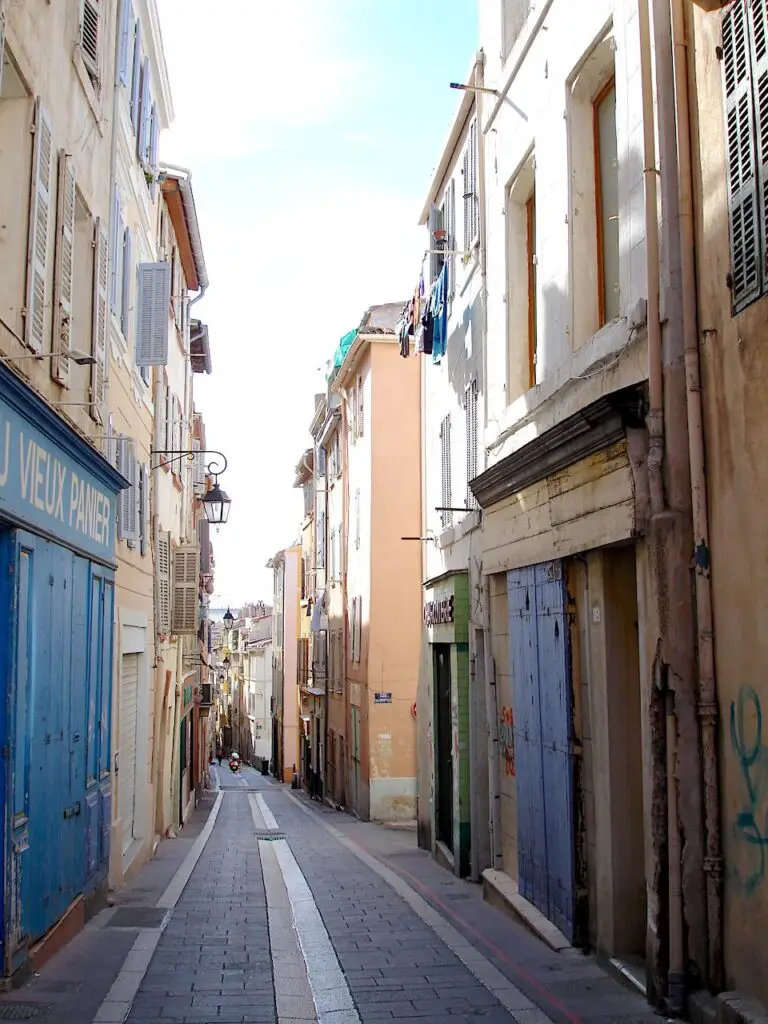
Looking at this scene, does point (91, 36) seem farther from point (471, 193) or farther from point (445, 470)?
point (445, 470)

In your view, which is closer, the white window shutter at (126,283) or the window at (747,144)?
the window at (747,144)

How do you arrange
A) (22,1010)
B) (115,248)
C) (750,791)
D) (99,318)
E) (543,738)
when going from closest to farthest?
(750,791)
(22,1010)
(543,738)
(99,318)
(115,248)

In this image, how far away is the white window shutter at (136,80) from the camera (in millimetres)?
13542

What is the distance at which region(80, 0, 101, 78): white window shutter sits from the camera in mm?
9664

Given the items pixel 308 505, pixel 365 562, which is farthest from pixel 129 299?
pixel 308 505

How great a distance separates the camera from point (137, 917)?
405 inches

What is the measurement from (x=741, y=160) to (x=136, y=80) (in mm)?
9964

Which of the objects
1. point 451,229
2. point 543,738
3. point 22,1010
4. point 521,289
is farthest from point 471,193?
point 22,1010

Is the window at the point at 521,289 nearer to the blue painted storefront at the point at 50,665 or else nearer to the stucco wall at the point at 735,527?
the blue painted storefront at the point at 50,665

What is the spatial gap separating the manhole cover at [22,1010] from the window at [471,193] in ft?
31.7

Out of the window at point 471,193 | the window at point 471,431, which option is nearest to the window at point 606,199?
the window at point 471,193

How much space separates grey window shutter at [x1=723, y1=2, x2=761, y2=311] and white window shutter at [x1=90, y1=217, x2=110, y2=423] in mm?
6126

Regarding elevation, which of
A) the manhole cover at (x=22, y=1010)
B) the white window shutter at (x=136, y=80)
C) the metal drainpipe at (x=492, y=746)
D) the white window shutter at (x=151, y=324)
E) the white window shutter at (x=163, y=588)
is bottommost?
the manhole cover at (x=22, y=1010)

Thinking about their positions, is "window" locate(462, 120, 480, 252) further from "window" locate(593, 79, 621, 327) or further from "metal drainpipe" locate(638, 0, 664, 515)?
"metal drainpipe" locate(638, 0, 664, 515)
